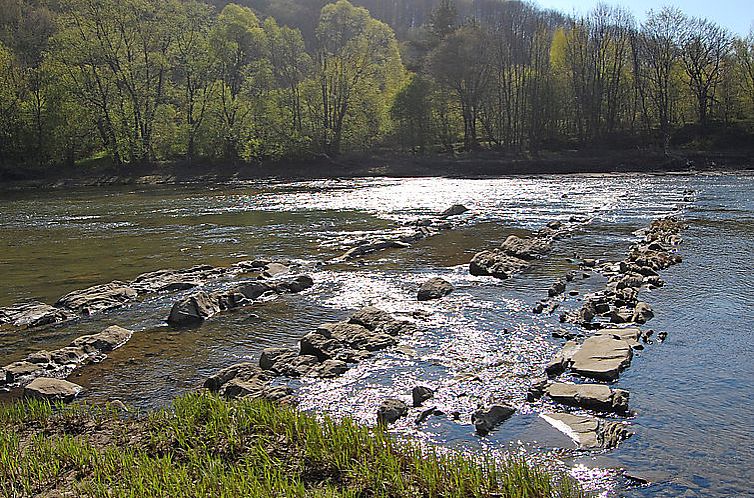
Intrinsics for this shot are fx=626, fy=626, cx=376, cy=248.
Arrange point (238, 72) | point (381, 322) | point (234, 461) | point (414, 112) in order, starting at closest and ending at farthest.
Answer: point (234, 461)
point (381, 322)
point (238, 72)
point (414, 112)

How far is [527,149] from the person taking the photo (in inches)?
2773

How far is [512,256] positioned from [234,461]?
1428 centimetres

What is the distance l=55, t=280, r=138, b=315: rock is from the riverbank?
48.5 meters

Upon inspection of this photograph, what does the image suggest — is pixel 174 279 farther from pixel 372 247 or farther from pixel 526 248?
pixel 526 248

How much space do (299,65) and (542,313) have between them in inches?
2437

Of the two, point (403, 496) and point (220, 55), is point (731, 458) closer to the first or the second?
point (403, 496)

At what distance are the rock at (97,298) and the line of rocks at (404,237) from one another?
683 cm

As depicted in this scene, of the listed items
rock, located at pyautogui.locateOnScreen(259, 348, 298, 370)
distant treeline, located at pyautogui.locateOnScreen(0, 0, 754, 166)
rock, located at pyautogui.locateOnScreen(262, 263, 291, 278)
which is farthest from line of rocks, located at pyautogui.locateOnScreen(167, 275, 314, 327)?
distant treeline, located at pyautogui.locateOnScreen(0, 0, 754, 166)

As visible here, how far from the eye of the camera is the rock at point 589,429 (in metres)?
7.60

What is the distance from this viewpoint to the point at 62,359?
11.4 m

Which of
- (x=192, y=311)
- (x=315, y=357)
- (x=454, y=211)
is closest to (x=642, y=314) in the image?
(x=315, y=357)

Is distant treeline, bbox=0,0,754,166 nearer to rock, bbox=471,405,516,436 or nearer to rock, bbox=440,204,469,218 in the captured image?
rock, bbox=440,204,469,218

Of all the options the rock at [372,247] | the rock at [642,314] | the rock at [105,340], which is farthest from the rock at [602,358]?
the rock at [372,247]

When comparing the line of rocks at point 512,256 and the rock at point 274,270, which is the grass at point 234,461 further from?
the line of rocks at point 512,256
